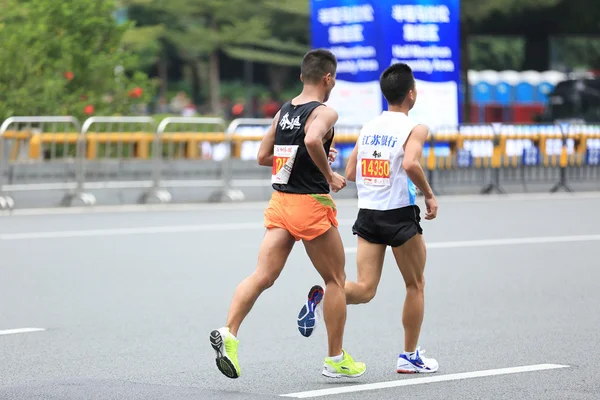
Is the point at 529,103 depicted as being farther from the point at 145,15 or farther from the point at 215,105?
the point at 145,15

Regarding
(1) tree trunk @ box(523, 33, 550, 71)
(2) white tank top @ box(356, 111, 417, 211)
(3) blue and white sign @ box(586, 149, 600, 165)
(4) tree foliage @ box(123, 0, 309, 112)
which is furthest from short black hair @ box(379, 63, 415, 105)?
(1) tree trunk @ box(523, 33, 550, 71)

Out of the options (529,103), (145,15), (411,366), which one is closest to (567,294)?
(411,366)

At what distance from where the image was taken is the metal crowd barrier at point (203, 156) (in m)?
19.2

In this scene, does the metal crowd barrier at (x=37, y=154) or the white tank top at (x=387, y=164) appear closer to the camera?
the white tank top at (x=387, y=164)

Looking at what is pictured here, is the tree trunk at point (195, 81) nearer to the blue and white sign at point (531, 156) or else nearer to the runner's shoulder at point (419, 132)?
the blue and white sign at point (531, 156)

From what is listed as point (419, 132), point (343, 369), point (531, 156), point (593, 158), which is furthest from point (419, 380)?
point (593, 158)

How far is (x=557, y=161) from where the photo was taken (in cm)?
2341

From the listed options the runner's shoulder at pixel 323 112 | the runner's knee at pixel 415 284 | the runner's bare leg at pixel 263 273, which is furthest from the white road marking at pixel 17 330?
the runner's shoulder at pixel 323 112

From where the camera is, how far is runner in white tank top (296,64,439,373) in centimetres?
716

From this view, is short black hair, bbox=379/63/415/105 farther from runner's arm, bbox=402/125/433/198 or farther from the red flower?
the red flower

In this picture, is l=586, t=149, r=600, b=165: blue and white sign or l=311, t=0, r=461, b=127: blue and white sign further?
l=311, t=0, r=461, b=127: blue and white sign

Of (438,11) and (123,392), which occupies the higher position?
(438,11)

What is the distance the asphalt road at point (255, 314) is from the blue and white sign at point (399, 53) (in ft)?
30.5

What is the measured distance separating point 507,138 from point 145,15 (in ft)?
123
